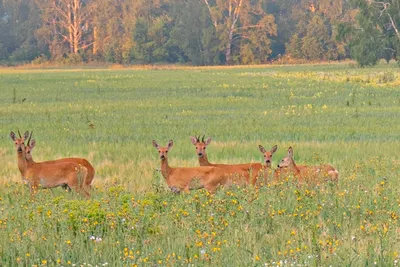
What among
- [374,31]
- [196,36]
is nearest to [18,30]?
[196,36]

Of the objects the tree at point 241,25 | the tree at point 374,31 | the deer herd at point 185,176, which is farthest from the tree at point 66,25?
the deer herd at point 185,176

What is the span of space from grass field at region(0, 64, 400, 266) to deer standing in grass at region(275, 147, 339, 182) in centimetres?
23

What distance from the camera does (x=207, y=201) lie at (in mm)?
9969

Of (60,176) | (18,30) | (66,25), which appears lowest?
(18,30)

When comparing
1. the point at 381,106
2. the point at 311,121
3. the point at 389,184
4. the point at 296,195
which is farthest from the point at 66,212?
the point at 381,106

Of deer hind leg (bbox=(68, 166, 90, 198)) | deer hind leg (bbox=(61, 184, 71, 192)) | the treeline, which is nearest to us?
deer hind leg (bbox=(68, 166, 90, 198))

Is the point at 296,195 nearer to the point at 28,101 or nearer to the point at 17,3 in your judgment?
the point at 28,101

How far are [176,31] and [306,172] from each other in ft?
314

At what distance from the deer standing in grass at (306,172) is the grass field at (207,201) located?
0.74 ft

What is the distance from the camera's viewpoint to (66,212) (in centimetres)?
943

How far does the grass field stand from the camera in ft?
26.8

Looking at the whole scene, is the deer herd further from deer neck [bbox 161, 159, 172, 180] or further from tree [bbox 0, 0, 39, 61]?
tree [bbox 0, 0, 39, 61]

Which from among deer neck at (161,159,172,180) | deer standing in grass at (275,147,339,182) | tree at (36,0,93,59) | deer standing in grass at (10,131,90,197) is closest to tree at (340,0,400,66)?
tree at (36,0,93,59)

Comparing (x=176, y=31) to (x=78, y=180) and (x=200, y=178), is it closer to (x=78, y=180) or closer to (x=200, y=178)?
(x=200, y=178)
